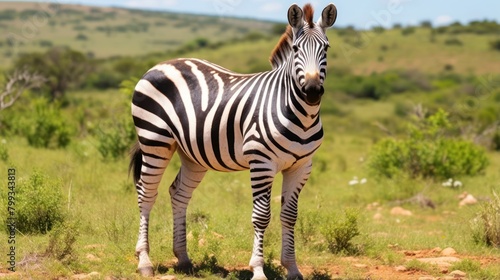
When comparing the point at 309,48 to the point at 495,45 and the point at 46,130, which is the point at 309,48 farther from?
the point at 495,45

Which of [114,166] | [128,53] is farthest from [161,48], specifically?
[114,166]

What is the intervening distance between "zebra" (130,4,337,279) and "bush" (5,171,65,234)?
1327mm

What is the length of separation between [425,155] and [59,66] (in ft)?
110

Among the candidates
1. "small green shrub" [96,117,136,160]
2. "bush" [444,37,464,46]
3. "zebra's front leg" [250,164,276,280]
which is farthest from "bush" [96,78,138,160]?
"bush" [444,37,464,46]

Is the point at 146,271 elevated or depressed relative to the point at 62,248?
depressed

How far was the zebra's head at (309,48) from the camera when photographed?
19.5 feet

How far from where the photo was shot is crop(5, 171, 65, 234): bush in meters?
8.31

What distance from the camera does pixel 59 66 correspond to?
146 ft

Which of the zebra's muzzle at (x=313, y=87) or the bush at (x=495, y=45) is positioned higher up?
the bush at (x=495, y=45)

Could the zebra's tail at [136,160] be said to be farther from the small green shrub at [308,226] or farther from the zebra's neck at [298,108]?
the small green shrub at [308,226]

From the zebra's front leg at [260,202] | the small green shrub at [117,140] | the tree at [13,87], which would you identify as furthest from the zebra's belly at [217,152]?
the tree at [13,87]

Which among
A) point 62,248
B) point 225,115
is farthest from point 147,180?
point 225,115

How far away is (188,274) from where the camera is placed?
23.0 feet

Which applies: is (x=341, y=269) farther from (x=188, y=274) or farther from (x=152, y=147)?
(x=152, y=147)
